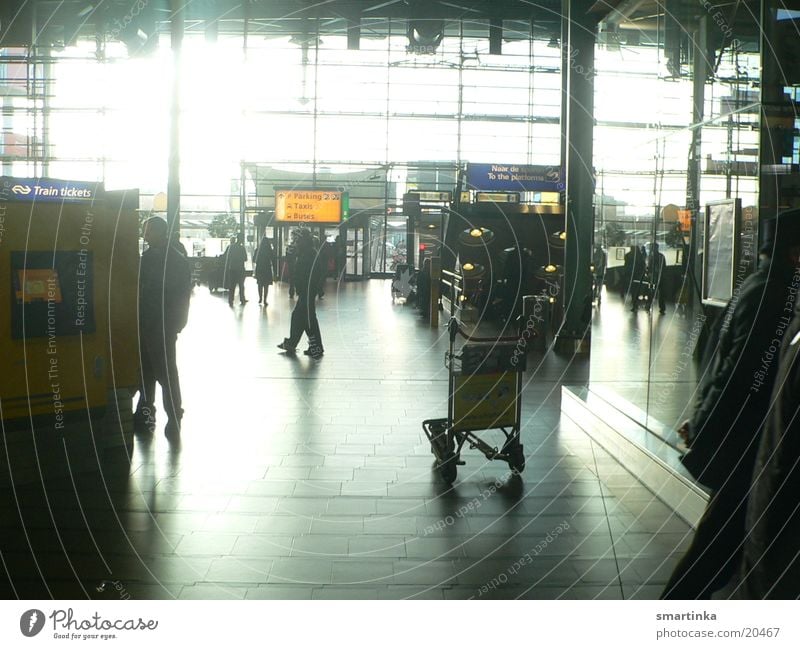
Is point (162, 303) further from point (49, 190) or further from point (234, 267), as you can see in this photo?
point (234, 267)

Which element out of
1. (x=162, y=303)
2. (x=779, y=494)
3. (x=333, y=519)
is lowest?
(x=333, y=519)

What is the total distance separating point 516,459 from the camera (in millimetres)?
4906

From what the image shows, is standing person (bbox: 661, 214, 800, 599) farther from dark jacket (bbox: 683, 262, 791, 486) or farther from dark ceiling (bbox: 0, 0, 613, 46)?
dark ceiling (bbox: 0, 0, 613, 46)

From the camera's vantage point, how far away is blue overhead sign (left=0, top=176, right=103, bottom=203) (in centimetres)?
474

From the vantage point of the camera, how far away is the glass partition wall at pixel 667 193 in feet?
13.5

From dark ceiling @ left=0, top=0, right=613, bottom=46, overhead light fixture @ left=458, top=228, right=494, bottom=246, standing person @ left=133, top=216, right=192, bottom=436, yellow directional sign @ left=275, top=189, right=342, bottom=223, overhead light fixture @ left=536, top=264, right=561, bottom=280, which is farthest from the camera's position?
dark ceiling @ left=0, top=0, right=613, bottom=46


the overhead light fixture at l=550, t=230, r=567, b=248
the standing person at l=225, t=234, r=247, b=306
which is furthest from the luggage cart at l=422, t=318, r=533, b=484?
the standing person at l=225, t=234, r=247, b=306

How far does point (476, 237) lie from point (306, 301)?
6.95 meters

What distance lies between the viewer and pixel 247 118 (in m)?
23.1

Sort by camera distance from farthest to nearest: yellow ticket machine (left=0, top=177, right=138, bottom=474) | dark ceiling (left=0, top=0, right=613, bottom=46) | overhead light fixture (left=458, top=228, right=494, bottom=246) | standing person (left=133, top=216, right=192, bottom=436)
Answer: dark ceiling (left=0, top=0, right=613, bottom=46), overhead light fixture (left=458, top=228, right=494, bottom=246), standing person (left=133, top=216, right=192, bottom=436), yellow ticket machine (left=0, top=177, right=138, bottom=474)

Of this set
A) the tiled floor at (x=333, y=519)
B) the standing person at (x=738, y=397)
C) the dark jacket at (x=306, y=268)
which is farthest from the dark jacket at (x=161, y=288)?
the dark jacket at (x=306, y=268)

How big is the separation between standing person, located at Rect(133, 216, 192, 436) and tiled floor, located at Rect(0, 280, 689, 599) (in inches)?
17.0

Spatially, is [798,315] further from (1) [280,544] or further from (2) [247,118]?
(2) [247,118]

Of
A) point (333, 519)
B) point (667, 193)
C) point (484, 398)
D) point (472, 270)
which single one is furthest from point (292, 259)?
point (333, 519)
